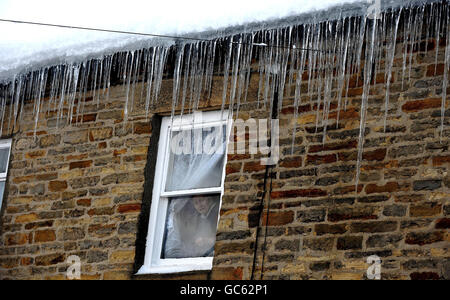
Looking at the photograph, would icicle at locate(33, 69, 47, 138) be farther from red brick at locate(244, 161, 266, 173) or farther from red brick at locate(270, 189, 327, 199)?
red brick at locate(270, 189, 327, 199)

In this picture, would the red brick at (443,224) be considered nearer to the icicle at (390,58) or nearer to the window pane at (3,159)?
the icicle at (390,58)

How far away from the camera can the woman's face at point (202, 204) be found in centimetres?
729

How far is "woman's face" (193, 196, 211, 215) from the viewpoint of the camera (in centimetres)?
729

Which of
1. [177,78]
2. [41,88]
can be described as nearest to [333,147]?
[177,78]

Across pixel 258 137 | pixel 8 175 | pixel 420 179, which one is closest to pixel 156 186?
pixel 258 137

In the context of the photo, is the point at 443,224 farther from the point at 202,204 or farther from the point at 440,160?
the point at 202,204

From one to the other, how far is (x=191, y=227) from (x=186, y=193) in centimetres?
28

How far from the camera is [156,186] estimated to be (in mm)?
7520

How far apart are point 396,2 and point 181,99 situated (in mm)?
1942

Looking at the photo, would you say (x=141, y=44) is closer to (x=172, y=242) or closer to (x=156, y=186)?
(x=156, y=186)

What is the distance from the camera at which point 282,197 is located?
6.90 meters

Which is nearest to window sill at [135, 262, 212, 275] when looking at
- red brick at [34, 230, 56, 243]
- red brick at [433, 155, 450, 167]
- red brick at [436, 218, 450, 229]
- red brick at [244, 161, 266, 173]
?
red brick at [244, 161, 266, 173]

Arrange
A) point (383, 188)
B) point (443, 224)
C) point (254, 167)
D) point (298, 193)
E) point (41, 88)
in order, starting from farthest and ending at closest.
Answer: point (41, 88) < point (254, 167) < point (298, 193) < point (383, 188) < point (443, 224)

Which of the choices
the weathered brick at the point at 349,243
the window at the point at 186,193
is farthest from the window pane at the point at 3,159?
the weathered brick at the point at 349,243
